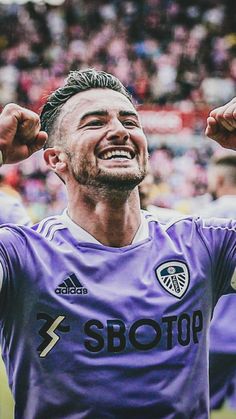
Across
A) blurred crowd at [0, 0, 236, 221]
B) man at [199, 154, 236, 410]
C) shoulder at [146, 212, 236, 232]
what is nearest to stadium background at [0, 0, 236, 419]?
blurred crowd at [0, 0, 236, 221]

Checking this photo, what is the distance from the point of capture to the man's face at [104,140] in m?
2.40

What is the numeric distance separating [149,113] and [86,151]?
38.3 feet

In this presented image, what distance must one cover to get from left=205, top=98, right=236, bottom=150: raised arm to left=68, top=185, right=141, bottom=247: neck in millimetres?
323

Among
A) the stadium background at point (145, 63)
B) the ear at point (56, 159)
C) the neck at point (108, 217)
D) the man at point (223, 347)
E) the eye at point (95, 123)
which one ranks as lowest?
the stadium background at point (145, 63)

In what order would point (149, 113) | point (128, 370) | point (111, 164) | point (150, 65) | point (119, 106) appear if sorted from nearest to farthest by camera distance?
point (128, 370) < point (111, 164) < point (119, 106) < point (149, 113) < point (150, 65)

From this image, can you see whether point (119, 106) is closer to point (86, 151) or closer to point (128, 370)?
point (86, 151)

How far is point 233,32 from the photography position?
16.7m

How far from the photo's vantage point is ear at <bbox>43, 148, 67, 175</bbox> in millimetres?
2611

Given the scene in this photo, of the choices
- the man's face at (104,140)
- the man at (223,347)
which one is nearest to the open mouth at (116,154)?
the man's face at (104,140)

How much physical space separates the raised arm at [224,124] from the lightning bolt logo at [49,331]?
2.39 feet

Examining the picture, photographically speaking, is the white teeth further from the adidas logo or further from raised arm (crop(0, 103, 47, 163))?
the adidas logo

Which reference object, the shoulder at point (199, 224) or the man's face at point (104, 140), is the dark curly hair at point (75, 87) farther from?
the shoulder at point (199, 224)

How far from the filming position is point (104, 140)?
244 cm

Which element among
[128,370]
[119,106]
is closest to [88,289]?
[128,370]
